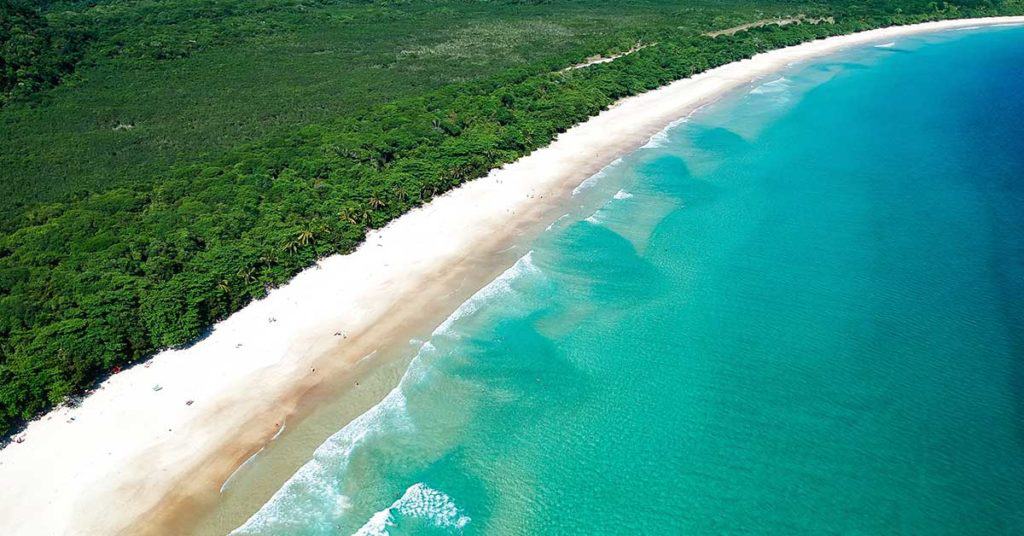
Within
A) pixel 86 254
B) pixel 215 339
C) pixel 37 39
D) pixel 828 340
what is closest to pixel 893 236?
pixel 828 340

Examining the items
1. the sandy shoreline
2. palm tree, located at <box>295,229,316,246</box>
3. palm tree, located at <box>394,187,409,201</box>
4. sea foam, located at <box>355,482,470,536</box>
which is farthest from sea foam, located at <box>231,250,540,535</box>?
palm tree, located at <box>394,187,409,201</box>

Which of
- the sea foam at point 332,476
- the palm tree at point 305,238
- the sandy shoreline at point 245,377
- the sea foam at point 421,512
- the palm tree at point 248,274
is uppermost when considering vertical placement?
the palm tree at point 305,238

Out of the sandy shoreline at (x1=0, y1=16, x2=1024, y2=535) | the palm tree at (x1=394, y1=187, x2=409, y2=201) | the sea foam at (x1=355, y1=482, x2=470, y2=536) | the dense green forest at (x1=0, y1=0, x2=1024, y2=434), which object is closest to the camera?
the sea foam at (x1=355, y1=482, x2=470, y2=536)

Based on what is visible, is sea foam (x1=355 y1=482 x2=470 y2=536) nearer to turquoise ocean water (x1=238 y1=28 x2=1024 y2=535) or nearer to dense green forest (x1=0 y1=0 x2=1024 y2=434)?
turquoise ocean water (x1=238 y1=28 x2=1024 y2=535)

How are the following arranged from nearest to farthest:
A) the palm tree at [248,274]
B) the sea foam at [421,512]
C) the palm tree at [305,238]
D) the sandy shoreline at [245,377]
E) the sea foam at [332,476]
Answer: the sea foam at [421,512], the sea foam at [332,476], the sandy shoreline at [245,377], the palm tree at [248,274], the palm tree at [305,238]

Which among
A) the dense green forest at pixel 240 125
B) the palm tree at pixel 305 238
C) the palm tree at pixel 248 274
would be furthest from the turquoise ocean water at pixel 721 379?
the dense green forest at pixel 240 125

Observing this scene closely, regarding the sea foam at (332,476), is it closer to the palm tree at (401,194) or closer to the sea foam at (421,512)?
the sea foam at (421,512)
